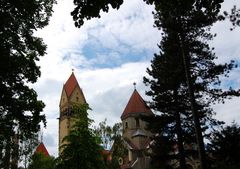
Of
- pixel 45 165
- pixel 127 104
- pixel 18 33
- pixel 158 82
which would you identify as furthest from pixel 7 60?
pixel 127 104

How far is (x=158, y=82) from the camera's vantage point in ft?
84.0

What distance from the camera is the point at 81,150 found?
780 inches

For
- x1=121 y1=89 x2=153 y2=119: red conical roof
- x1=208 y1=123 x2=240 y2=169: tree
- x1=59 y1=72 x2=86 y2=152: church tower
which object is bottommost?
x1=208 y1=123 x2=240 y2=169: tree

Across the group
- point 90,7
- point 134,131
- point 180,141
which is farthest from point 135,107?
point 90,7

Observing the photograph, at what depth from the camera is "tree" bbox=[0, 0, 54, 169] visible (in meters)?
15.3

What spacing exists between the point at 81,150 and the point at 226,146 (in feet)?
26.9

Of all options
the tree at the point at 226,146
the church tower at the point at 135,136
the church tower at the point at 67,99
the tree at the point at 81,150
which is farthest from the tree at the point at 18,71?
the church tower at the point at 67,99

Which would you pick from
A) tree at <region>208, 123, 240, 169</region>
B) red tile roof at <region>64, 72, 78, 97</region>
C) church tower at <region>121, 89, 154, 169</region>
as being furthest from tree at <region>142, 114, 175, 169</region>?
red tile roof at <region>64, 72, 78, 97</region>

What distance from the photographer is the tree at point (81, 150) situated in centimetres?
1956

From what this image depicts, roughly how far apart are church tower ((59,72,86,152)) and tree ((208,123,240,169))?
52.0 metres

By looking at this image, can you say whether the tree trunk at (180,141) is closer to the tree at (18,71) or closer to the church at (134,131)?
the tree at (18,71)

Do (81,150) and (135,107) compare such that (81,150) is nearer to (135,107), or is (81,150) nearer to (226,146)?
(226,146)

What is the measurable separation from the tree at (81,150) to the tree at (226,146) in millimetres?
6604

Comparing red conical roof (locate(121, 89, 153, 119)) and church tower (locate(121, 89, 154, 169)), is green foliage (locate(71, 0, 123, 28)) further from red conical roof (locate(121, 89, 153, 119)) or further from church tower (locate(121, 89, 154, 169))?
red conical roof (locate(121, 89, 153, 119))
